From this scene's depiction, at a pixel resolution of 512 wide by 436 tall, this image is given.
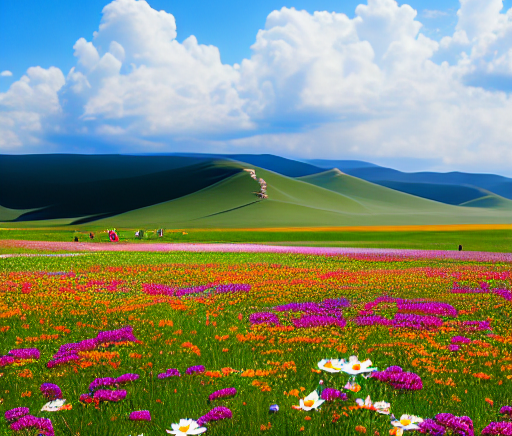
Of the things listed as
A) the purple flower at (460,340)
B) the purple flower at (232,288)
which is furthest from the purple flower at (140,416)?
the purple flower at (232,288)

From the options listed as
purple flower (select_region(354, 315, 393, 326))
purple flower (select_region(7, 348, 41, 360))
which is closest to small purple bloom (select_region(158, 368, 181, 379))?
purple flower (select_region(7, 348, 41, 360))

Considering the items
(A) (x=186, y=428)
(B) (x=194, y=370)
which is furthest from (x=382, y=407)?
(B) (x=194, y=370)

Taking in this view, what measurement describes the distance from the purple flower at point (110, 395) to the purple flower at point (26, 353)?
3.82 m

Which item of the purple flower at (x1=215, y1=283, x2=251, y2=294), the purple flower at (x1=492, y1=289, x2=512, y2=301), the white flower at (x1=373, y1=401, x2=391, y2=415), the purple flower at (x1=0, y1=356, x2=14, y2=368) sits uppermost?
the white flower at (x1=373, y1=401, x2=391, y2=415)

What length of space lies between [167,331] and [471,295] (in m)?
13.9

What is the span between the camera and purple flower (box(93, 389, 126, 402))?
292 inches

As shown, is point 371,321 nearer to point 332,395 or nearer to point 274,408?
point 332,395

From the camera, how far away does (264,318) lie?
47.4 feet

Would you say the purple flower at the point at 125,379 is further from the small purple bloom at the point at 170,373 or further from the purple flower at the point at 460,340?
the purple flower at the point at 460,340

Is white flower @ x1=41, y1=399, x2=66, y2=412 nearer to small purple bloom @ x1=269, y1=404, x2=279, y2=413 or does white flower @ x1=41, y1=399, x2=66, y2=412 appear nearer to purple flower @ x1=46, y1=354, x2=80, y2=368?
purple flower @ x1=46, y1=354, x2=80, y2=368

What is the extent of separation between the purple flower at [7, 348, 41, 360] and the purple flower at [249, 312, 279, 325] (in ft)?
20.1

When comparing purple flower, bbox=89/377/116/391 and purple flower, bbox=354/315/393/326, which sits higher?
purple flower, bbox=89/377/116/391

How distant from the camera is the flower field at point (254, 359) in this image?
6.64 meters

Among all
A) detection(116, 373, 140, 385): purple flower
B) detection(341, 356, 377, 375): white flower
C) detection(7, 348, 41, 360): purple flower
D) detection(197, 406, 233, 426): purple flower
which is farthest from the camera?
detection(7, 348, 41, 360): purple flower
